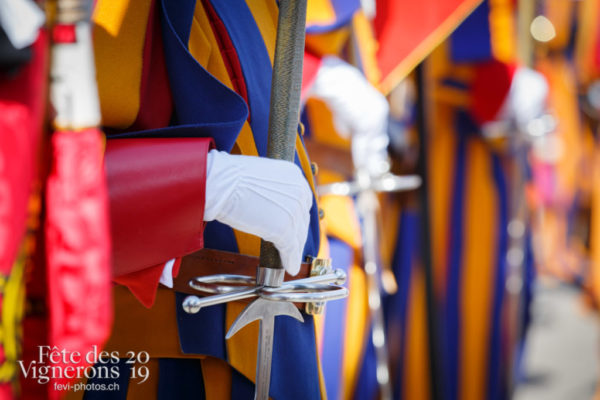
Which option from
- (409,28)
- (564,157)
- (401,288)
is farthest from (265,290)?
(564,157)

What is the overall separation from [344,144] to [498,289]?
941 mm

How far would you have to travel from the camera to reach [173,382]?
32.9 inches

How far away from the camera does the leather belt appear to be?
801 mm

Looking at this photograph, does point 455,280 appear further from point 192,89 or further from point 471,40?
point 192,89

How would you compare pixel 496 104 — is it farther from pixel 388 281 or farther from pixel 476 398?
pixel 476 398

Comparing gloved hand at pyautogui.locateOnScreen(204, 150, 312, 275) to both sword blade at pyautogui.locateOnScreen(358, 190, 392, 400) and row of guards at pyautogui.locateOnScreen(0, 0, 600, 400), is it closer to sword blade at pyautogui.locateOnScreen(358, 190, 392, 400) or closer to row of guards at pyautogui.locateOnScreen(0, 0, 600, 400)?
row of guards at pyautogui.locateOnScreen(0, 0, 600, 400)

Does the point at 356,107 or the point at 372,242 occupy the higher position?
the point at 356,107

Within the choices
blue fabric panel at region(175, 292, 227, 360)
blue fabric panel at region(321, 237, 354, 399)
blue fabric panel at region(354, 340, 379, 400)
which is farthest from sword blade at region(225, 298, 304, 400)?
blue fabric panel at region(354, 340, 379, 400)

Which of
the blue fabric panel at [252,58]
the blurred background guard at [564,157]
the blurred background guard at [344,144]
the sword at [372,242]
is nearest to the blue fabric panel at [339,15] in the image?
the blurred background guard at [344,144]

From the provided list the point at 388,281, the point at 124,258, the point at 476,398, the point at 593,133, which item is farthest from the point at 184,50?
the point at 593,133

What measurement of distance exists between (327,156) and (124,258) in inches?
35.9

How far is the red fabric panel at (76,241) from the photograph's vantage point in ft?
2.01

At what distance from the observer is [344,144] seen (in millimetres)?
1585

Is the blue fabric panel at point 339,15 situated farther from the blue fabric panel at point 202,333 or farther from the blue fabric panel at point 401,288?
the blue fabric panel at point 202,333
